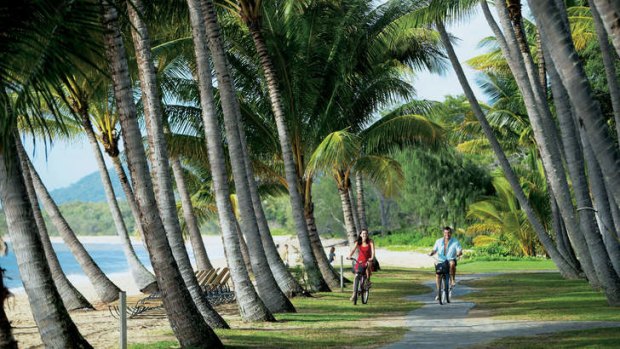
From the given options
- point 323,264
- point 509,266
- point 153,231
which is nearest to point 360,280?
point 323,264

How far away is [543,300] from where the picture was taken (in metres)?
18.2

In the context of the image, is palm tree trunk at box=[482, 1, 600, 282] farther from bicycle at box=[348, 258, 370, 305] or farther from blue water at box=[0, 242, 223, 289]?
blue water at box=[0, 242, 223, 289]

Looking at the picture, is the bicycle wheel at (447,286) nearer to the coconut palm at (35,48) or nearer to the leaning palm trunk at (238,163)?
the leaning palm trunk at (238,163)

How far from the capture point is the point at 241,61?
1058 inches

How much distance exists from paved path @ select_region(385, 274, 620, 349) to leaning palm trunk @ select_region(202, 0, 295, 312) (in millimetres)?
2862

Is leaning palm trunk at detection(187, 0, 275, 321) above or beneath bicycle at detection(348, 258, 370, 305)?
above

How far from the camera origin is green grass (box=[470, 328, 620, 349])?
10.9 m

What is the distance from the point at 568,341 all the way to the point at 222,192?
21.1 feet

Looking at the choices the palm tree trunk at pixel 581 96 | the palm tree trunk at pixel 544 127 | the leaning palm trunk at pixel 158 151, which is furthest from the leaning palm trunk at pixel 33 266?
the palm tree trunk at pixel 544 127

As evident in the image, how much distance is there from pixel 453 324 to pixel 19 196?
287 inches

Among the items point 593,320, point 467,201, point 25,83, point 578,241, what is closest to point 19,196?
point 25,83

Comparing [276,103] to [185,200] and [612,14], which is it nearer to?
[185,200]

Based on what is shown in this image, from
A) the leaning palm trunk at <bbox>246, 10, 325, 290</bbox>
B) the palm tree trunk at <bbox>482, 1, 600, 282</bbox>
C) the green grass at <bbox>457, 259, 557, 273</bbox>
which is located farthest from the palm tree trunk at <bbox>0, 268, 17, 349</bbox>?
the green grass at <bbox>457, 259, 557, 273</bbox>

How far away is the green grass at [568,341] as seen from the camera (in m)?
10.9
